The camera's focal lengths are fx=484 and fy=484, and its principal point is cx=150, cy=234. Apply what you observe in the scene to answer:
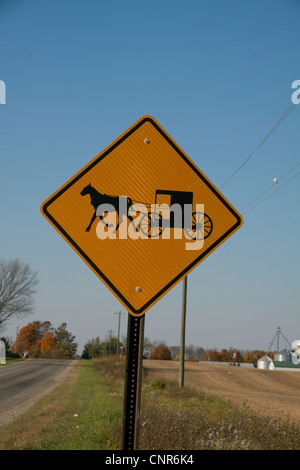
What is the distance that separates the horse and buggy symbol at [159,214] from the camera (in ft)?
8.72

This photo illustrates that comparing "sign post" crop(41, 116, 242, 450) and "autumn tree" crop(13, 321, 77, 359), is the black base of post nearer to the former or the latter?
"sign post" crop(41, 116, 242, 450)

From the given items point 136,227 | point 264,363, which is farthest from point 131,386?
point 264,363

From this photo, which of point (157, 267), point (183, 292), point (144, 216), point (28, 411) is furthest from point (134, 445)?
point (183, 292)

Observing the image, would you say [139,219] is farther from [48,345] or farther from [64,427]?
[48,345]

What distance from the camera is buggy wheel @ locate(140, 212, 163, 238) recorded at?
8.74ft

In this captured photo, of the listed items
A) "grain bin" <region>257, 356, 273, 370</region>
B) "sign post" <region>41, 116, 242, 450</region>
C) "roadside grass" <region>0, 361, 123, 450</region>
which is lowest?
"grain bin" <region>257, 356, 273, 370</region>

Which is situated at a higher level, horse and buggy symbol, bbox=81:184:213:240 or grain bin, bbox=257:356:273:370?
horse and buggy symbol, bbox=81:184:213:240

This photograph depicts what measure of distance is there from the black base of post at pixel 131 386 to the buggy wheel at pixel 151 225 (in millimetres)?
465

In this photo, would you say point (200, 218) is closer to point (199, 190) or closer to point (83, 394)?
point (199, 190)

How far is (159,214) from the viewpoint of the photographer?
2.65m

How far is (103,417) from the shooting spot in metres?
12.0

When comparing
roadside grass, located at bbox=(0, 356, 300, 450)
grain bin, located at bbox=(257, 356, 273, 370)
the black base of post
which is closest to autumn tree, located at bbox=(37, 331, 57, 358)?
grain bin, located at bbox=(257, 356, 273, 370)

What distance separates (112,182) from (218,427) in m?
8.30

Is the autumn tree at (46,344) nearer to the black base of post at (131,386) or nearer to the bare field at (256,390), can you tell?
the bare field at (256,390)
